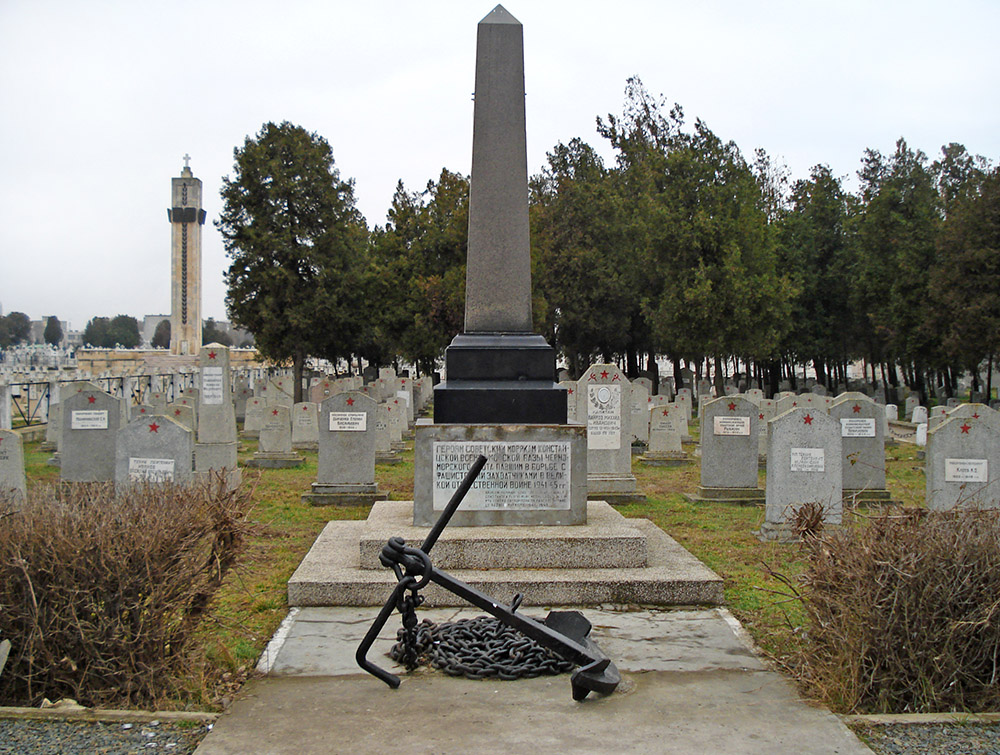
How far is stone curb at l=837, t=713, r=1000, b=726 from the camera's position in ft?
13.5

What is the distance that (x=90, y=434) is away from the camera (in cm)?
1125

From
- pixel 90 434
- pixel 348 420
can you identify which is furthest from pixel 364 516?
pixel 90 434

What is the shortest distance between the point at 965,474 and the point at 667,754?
674 centimetres

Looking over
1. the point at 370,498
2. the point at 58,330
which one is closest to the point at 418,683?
the point at 370,498

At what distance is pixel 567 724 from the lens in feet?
13.7

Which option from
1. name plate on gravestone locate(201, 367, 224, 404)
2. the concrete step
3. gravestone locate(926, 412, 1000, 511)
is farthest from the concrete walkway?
name plate on gravestone locate(201, 367, 224, 404)

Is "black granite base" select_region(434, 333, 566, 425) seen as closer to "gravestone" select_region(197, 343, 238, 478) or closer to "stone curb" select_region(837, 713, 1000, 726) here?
"stone curb" select_region(837, 713, 1000, 726)

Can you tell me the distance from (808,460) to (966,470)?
5.29ft

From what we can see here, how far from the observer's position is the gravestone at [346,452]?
481 inches

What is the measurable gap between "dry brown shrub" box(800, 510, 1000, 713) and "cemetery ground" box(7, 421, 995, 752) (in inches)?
10.3

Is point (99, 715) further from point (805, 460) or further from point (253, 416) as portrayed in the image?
point (253, 416)

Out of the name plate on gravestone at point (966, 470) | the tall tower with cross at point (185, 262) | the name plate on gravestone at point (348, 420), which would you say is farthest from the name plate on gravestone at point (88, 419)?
the tall tower with cross at point (185, 262)

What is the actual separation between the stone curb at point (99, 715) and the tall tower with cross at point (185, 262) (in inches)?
3692

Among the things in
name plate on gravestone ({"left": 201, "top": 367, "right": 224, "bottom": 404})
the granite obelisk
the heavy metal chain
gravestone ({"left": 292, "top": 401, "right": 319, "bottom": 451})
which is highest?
the granite obelisk
